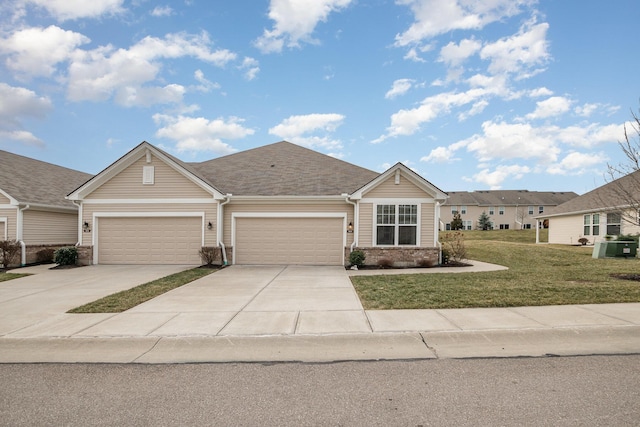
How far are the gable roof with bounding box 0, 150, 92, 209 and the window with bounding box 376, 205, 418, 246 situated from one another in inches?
611

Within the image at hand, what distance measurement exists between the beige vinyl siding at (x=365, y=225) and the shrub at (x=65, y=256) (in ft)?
40.1

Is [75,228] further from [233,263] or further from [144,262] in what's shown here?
[233,263]

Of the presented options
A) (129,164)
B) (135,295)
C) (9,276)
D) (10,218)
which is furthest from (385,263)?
(10,218)

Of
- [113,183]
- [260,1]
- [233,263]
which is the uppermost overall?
[260,1]

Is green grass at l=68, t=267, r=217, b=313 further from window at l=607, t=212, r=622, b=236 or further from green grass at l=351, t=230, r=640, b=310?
window at l=607, t=212, r=622, b=236

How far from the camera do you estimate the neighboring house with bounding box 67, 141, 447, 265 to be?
14.4 meters

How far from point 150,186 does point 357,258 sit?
9.59m

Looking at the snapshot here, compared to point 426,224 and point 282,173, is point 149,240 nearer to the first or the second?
point 282,173

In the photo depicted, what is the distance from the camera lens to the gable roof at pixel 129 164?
14516mm

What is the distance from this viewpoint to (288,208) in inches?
589

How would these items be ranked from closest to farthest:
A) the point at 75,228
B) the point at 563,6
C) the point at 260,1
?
the point at 563,6 < the point at 260,1 < the point at 75,228

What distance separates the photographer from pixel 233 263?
591 inches

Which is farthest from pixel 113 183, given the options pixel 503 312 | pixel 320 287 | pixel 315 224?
pixel 503 312

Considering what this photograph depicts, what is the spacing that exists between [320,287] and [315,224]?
18.8 ft
